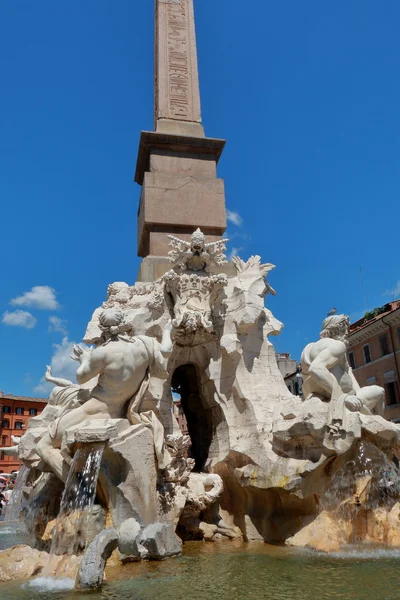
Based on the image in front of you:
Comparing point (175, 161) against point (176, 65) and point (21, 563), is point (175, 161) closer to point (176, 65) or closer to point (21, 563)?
point (176, 65)

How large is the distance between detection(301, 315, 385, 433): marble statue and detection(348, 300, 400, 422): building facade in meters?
16.1

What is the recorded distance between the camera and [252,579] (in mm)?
4109

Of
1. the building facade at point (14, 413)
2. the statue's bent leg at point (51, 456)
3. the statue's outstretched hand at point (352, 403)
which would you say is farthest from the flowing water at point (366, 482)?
the building facade at point (14, 413)

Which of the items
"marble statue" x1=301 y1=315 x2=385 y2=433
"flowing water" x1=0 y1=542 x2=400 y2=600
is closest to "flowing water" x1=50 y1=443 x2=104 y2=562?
"flowing water" x1=0 y1=542 x2=400 y2=600

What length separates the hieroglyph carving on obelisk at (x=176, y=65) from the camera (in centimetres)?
961

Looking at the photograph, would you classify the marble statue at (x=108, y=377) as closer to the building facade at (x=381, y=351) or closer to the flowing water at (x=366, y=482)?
the flowing water at (x=366, y=482)

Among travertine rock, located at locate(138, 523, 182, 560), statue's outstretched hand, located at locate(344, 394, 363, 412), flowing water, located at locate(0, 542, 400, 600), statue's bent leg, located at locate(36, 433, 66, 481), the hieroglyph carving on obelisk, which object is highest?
the hieroglyph carving on obelisk

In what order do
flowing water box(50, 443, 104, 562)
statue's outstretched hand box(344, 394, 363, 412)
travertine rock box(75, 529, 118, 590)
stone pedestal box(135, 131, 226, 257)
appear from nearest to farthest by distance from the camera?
travertine rock box(75, 529, 118, 590) < flowing water box(50, 443, 104, 562) < statue's outstretched hand box(344, 394, 363, 412) < stone pedestal box(135, 131, 226, 257)

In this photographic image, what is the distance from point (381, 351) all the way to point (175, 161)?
1671 centimetres

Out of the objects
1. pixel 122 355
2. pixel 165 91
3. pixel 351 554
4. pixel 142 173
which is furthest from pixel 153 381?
pixel 165 91

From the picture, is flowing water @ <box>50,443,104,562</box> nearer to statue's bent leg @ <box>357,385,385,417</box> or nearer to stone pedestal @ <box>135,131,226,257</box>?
statue's bent leg @ <box>357,385,385,417</box>

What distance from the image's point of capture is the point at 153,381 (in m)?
6.70

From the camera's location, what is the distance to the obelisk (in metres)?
8.48

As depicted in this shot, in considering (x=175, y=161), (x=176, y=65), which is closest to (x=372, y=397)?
(x=175, y=161)
